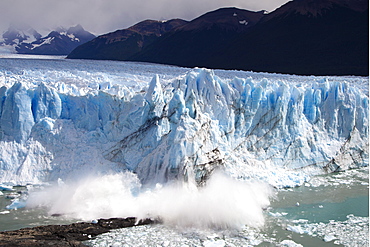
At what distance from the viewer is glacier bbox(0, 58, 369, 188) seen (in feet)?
26.8

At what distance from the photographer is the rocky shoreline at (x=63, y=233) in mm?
5573

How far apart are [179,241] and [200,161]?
94.2 inches

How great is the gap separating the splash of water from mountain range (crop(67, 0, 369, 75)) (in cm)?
2348

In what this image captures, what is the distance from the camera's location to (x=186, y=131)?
26.7ft

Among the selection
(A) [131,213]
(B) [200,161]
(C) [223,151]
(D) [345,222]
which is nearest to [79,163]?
(A) [131,213]

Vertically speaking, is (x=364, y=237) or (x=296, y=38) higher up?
(x=296, y=38)

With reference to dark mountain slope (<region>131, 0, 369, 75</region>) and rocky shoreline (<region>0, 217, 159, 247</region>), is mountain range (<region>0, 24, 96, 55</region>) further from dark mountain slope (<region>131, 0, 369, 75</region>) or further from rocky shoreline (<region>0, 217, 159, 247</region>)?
rocky shoreline (<region>0, 217, 159, 247</region>)

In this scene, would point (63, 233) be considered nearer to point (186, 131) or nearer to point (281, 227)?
point (186, 131)

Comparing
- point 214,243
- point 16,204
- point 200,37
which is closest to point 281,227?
point 214,243

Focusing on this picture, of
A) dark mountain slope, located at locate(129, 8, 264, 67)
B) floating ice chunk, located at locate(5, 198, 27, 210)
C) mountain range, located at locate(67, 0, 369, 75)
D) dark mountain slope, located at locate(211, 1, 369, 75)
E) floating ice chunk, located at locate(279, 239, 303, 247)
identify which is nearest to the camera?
floating ice chunk, located at locate(279, 239, 303, 247)

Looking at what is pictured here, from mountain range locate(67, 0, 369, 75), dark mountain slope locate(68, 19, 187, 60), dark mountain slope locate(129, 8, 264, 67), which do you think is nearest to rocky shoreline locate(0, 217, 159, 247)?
mountain range locate(67, 0, 369, 75)

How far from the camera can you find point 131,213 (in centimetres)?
691

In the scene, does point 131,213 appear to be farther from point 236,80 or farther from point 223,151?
point 236,80

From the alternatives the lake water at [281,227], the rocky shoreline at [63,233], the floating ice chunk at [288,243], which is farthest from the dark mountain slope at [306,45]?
the rocky shoreline at [63,233]
